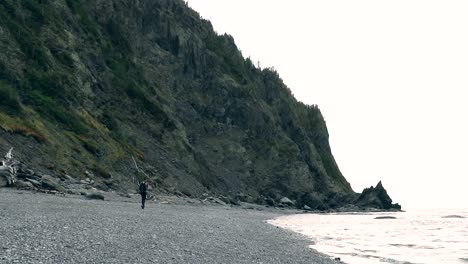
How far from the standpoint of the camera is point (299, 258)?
19.4 metres

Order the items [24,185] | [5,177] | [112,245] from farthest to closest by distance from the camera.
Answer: [24,185], [5,177], [112,245]

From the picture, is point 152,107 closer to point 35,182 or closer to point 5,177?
point 35,182

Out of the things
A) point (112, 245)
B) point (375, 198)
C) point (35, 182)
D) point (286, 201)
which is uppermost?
point (375, 198)

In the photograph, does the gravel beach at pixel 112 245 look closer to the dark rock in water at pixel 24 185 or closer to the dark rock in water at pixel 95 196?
the dark rock in water at pixel 24 185

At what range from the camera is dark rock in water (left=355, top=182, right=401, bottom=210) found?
413ft

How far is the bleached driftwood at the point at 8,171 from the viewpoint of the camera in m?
38.9

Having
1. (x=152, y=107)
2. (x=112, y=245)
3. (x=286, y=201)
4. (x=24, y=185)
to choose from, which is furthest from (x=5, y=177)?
(x=286, y=201)

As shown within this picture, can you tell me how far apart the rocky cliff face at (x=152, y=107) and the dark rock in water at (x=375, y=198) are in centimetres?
478

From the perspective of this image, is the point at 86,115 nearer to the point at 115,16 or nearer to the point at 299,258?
the point at 115,16

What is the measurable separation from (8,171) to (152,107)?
52.3 metres

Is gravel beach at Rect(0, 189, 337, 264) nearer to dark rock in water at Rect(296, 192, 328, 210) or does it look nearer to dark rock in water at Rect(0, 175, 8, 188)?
dark rock in water at Rect(0, 175, 8, 188)

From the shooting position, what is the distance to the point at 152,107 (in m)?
91.4

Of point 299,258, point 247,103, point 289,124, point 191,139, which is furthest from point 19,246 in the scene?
point 289,124

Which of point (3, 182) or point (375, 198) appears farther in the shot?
point (375, 198)
